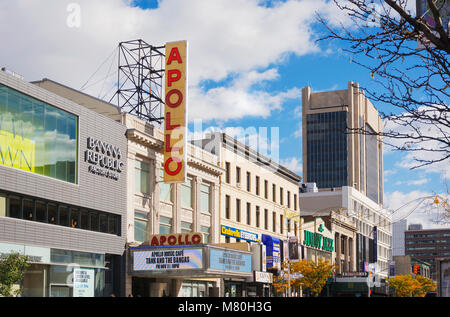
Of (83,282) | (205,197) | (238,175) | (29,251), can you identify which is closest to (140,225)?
(83,282)

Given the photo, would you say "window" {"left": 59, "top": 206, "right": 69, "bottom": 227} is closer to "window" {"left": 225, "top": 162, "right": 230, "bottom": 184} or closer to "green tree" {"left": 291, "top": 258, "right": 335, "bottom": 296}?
"window" {"left": 225, "top": 162, "right": 230, "bottom": 184}

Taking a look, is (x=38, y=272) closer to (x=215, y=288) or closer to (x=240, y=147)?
(x=215, y=288)

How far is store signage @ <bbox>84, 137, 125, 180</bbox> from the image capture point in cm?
4047

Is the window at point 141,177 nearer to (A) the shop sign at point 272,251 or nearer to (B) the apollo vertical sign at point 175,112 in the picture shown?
(B) the apollo vertical sign at point 175,112

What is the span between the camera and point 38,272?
35.7 meters

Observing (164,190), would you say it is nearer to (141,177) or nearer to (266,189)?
(141,177)

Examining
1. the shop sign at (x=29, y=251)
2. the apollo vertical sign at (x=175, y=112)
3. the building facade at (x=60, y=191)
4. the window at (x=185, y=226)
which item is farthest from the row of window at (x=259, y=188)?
the shop sign at (x=29, y=251)

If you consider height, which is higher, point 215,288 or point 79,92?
point 79,92

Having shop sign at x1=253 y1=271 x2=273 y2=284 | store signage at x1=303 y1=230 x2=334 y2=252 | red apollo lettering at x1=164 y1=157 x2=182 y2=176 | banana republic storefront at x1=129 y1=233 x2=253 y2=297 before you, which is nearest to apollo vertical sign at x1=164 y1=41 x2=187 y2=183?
red apollo lettering at x1=164 y1=157 x2=182 y2=176

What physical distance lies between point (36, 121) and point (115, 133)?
7502 millimetres

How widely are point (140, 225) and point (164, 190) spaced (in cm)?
373

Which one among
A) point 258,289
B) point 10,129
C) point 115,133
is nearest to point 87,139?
point 115,133

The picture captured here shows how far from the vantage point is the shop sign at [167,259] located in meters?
42.7

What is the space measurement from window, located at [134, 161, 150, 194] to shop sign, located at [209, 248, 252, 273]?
674 cm
